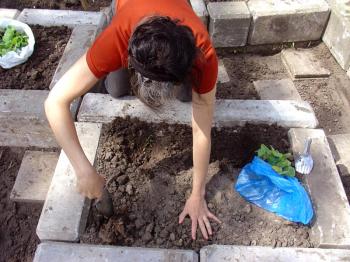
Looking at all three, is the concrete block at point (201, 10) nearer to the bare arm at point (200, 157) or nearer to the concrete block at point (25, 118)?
the concrete block at point (25, 118)

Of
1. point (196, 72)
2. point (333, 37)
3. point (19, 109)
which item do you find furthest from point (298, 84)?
point (19, 109)

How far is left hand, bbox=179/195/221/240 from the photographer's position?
183cm

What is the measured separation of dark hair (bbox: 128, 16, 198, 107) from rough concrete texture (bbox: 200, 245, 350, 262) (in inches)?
31.7

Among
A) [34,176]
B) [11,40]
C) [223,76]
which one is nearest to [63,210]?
[34,176]

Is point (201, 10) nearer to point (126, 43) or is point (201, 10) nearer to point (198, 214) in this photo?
point (126, 43)

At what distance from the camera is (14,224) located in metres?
2.19

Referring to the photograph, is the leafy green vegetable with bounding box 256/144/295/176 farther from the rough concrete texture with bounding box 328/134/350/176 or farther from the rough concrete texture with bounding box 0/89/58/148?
the rough concrete texture with bounding box 0/89/58/148

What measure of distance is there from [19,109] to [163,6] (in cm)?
117

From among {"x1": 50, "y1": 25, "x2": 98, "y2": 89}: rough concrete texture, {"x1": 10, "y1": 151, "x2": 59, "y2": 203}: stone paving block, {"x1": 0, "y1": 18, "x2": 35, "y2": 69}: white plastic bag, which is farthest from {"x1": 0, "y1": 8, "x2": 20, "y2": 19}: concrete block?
{"x1": 10, "y1": 151, "x2": 59, "y2": 203}: stone paving block

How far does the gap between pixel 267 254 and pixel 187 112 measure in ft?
3.06

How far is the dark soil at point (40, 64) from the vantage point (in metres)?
2.56

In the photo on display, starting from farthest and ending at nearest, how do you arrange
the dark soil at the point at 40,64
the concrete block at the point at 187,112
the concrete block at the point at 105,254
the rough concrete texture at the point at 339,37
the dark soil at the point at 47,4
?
1. the dark soil at the point at 47,4
2. the rough concrete texture at the point at 339,37
3. the dark soil at the point at 40,64
4. the concrete block at the point at 187,112
5. the concrete block at the point at 105,254

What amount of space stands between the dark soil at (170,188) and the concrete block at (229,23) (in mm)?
1157

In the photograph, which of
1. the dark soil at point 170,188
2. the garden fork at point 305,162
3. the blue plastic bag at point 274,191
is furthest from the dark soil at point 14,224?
the garden fork at point 305,162
